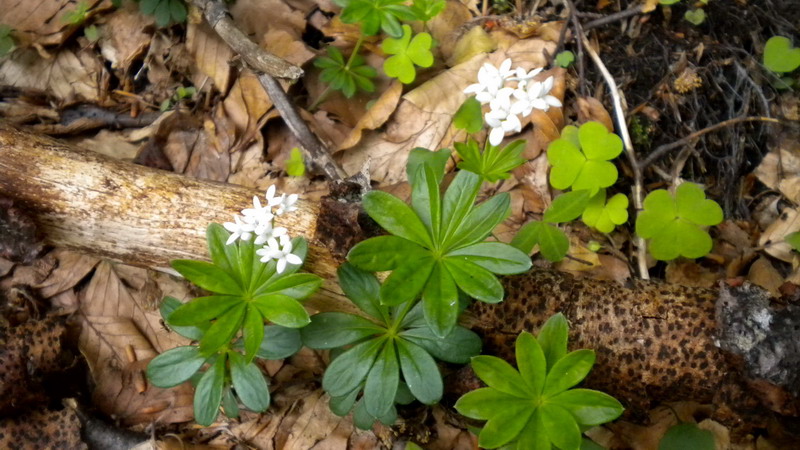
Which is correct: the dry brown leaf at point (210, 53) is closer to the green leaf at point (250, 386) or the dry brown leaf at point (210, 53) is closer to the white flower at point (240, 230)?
the white flower at point (240, 230)

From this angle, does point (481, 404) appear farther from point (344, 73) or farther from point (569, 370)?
point (344, 73)

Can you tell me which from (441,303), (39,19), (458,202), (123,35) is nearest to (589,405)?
(441,303)

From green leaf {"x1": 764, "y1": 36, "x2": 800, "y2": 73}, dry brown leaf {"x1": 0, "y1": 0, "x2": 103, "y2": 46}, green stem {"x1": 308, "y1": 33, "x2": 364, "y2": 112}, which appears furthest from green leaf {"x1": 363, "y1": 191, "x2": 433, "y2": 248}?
dry brown leaf {"x1": 0, "y1": 0, "x2": 103, "y2": 46}

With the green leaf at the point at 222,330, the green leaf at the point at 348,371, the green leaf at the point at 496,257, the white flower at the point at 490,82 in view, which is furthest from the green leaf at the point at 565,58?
the green leaf at the point at 222,330

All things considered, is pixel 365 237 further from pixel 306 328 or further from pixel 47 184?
pixel 47 184

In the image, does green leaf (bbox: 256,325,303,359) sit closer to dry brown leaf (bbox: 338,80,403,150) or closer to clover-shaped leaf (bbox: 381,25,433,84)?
dry brown leaf (bbox: 338,80,403,150)

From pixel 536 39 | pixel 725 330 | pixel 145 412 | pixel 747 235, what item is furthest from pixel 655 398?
pixel 145 412

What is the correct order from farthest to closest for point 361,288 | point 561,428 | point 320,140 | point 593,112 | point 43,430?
point 320,140 → point 593,112 → point 43,430 → point 361,288 → point 561,428
